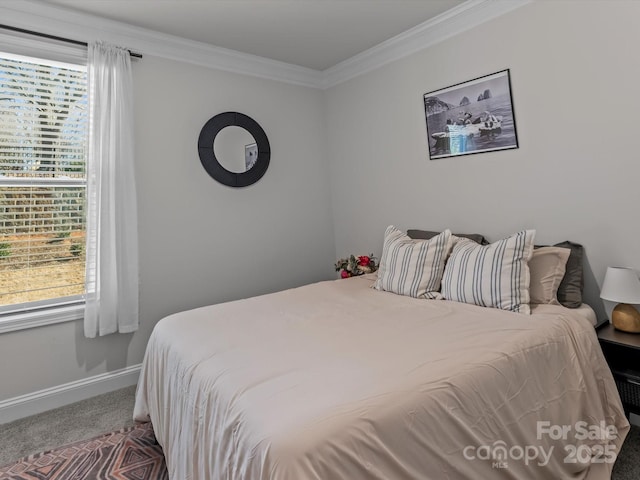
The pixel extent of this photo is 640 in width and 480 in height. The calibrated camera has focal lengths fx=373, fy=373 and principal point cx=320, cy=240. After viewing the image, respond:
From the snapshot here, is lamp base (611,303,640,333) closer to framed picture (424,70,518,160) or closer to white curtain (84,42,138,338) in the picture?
framed picture (424,70,518,160)

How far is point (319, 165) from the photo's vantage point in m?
3.89

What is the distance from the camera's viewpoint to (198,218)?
311 centimetres

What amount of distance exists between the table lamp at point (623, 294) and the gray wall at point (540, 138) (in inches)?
8.7

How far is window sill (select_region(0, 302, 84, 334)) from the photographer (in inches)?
93.5

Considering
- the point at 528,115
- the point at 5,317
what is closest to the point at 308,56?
the point at 528,115

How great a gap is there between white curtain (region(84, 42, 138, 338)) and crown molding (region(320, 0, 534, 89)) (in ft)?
6.28

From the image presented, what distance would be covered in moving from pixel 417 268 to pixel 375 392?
140 cm

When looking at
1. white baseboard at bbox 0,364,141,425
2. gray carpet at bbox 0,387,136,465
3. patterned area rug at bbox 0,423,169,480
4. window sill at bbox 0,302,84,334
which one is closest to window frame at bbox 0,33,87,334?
window sill at bbox 0,302,84,334

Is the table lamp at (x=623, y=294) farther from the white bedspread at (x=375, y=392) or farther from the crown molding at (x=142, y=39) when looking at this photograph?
the crown molding at (x=142, y=39)

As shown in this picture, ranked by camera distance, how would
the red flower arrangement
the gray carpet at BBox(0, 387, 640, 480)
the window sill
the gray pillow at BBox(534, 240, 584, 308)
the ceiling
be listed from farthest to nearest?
1. the red flower arrangement
2. the ceiling
3. the window sill
4. the gray pillow at BBox(534, 240, 584, 308)
5. the gray carpet at BBox(0, 387, 640, 480)

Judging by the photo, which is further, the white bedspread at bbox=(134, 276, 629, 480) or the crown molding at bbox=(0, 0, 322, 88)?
the crown molding at bbox=(0, 0, 322, 88)

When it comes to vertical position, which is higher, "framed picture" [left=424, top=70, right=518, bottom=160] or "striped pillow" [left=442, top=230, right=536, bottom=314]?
"framed picture" [left=424, top=70, right=518, bottom=160]

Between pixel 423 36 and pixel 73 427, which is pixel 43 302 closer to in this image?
pixel 73 427

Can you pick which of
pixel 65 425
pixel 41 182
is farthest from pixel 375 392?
pixel 41 182
